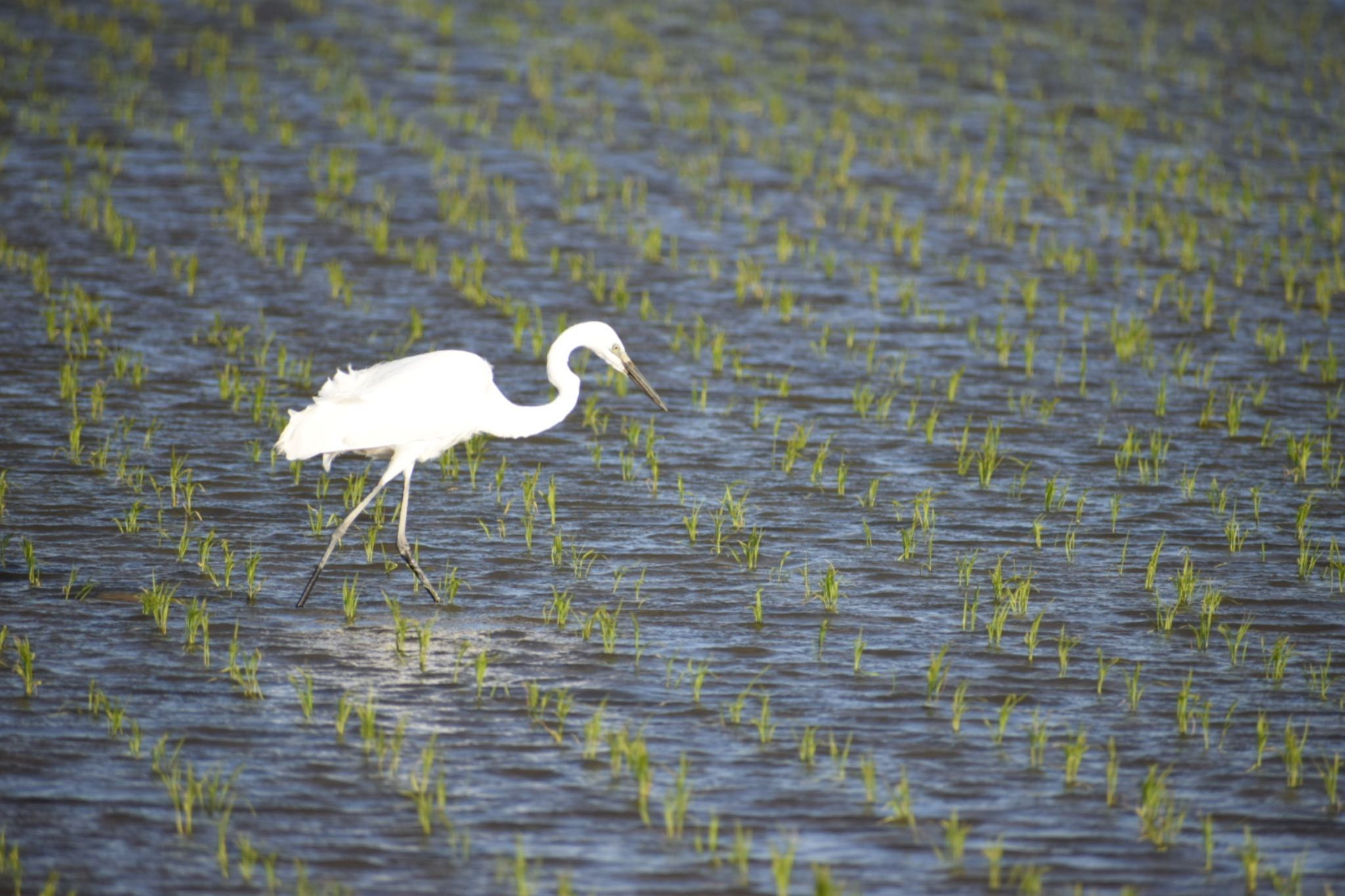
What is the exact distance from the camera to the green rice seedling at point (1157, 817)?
5.39m

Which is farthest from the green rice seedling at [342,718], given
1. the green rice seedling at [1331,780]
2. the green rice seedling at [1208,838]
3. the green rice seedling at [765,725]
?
the green rice seedling at [1331,780]

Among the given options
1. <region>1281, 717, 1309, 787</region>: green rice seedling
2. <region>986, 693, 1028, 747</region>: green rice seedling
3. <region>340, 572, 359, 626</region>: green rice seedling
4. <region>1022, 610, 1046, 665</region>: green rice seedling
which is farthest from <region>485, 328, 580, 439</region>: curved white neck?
<region>1281, 717, 1309, 787</region>: green rice seedling

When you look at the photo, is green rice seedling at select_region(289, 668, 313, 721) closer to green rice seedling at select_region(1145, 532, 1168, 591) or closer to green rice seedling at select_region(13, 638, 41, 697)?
green rice seedling at select_region(13, 638, 41, 697)

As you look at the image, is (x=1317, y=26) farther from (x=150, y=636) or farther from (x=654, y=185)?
(x=150, y=636)

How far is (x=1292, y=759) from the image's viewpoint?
585cm

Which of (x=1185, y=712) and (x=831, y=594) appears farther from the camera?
(x=831, y=594)

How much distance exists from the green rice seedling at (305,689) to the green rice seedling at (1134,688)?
309cm

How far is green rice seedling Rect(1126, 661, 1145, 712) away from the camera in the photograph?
6484mm

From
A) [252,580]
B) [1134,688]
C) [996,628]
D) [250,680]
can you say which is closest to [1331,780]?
[1134,688]

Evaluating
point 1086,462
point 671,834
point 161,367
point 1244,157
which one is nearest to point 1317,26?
point 1244,157

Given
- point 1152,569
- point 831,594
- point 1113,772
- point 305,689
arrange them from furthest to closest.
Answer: point 1152,569
point 831,594
point 305,689
point 1113,772

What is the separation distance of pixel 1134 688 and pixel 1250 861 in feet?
4.69

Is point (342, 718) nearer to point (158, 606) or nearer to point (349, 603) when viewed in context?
point (349, 603)

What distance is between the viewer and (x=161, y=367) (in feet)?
35.3
